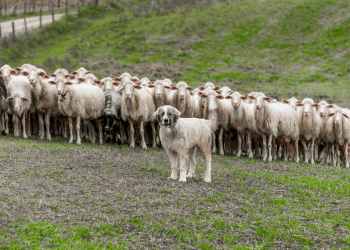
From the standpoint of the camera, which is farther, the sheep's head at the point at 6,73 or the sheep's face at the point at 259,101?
the sheep's head at the point at 6,73

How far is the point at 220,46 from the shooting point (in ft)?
144

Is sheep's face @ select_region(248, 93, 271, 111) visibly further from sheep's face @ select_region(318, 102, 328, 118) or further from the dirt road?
the dirt road

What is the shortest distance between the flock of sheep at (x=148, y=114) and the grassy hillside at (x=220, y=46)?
511 inches

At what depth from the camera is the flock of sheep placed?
1580cm

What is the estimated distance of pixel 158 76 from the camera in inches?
1403

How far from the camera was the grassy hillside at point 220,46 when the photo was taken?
3591cm

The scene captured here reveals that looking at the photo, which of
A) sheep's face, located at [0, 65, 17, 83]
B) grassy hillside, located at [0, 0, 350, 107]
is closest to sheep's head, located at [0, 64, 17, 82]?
sheep's face, located at [0, 65, 17, 83]

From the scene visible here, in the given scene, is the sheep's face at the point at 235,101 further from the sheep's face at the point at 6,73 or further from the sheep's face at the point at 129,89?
the sheep's face at the point at 6,73

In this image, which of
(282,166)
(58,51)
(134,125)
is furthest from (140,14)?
(282,166)

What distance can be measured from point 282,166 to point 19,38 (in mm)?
32353

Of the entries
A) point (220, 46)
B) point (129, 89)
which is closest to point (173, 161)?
point (129, 89)

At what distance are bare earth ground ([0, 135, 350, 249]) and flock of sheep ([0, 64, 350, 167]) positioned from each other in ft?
12.8

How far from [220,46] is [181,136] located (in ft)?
118

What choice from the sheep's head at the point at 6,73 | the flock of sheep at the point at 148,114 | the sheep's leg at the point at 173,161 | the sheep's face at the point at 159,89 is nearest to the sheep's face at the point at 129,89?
the flock of sheep at the point at 148,114
